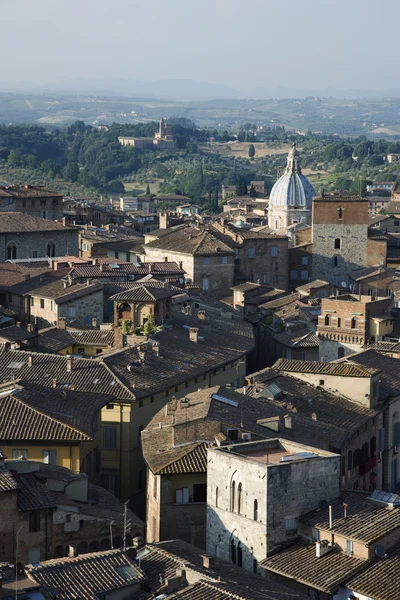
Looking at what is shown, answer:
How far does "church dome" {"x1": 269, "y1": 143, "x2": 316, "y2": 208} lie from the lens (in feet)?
311

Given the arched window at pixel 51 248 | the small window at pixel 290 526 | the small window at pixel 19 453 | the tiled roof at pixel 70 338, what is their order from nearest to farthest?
the small window at pixel 290 526 → the small window at pixel 19 453 → the tiled roof at pixel 70 338 → the arched window at pixel 51 248

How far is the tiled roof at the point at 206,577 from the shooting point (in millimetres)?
25125

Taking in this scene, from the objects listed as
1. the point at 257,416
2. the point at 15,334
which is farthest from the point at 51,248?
the point at 257,416

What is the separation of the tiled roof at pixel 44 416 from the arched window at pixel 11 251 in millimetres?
36280

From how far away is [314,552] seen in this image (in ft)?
96.6

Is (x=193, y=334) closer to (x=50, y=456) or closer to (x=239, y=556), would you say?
(x=50, y=456)

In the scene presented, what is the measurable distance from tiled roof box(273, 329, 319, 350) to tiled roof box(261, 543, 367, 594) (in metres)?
26.6

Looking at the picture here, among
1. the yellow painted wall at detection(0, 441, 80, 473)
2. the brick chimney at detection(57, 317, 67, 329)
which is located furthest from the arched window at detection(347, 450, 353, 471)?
the brick chimney at detection(57, 317, 67, 329)

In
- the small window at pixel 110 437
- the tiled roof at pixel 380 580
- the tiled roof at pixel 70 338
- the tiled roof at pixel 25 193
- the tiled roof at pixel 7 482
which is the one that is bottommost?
the small window at pixel 110 437

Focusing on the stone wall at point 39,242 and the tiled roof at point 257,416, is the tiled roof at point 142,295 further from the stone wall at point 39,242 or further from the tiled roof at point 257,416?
the stone wall at point 39,242

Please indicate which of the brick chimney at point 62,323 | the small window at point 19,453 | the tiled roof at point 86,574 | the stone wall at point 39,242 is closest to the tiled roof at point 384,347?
the brick chimney at point 62,323

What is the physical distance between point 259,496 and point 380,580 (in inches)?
129

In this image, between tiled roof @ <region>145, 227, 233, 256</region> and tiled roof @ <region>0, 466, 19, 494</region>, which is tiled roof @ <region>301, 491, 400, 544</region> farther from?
tiled roof @ <region>145, 227, 233, 256</region>

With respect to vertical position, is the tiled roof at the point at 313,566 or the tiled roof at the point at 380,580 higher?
the tiled roof at the point at 380,580
